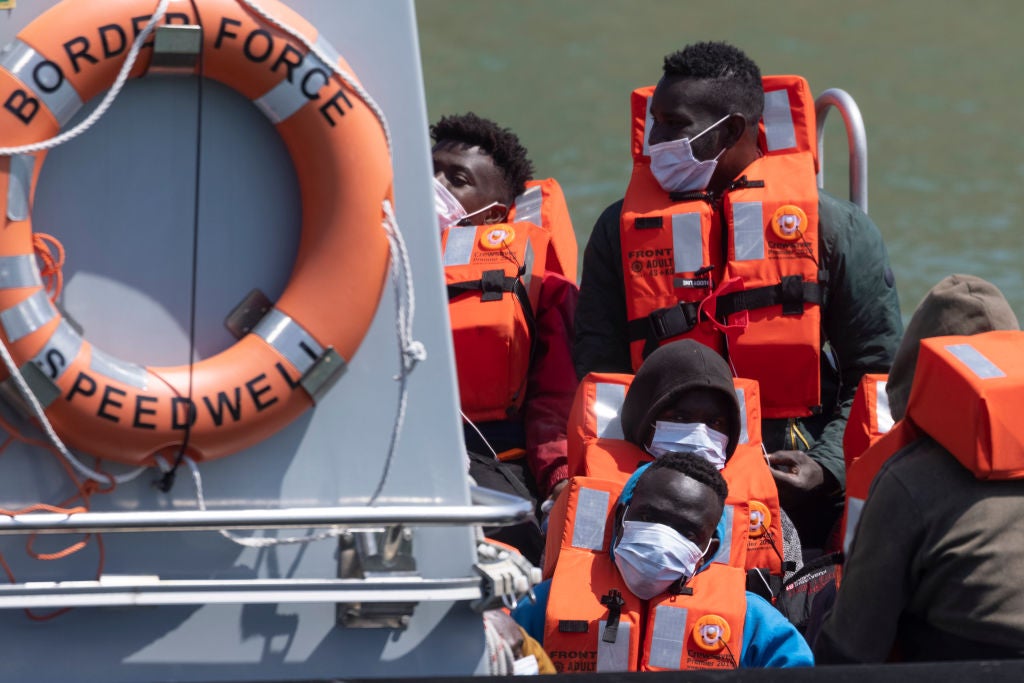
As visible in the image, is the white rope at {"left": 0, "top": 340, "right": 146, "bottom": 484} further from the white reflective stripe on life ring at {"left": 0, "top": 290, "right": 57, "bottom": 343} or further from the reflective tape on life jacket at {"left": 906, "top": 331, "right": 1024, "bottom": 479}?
the reflective tape on life jacket at {"left": 906, "top": 331, "right": 1024, "bottom": 479}

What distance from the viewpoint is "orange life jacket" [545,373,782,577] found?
136 inches

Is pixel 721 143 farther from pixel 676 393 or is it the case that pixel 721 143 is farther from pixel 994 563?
pixel 994 563

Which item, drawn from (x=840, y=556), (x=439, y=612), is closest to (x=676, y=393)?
(x=840, y=556)

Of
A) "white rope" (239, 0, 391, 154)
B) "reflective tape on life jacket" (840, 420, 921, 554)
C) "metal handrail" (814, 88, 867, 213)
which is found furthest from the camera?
"metal handrail" (814, 88, 867, 213)

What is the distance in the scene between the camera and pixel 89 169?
219 cm

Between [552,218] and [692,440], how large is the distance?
1.20 metres

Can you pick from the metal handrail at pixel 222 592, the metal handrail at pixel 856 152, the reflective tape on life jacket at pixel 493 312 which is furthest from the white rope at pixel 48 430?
the metal handrail at pixel 856 152

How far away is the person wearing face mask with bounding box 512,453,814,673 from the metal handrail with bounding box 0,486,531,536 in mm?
1158

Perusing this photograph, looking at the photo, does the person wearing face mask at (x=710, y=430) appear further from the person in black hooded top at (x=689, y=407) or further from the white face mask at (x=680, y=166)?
the white face mask at (x=680, y=166)

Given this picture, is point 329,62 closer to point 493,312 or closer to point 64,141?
point 64,141

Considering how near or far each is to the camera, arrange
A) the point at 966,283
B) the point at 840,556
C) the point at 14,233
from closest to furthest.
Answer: the point at 14,233, the point at 966,283, the point at 840,556

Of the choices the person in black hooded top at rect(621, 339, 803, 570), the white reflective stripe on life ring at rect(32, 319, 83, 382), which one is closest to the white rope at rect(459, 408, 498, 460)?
the person in black hooded top at rect(621, 339, 803, 570)

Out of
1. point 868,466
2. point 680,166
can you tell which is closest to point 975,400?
point 868,466

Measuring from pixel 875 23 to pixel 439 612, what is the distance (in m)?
11.7
